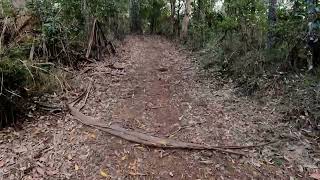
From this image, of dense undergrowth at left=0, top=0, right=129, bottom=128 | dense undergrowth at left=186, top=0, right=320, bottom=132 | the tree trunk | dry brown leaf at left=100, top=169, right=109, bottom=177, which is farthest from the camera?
the tree trunk

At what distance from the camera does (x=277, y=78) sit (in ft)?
21.9

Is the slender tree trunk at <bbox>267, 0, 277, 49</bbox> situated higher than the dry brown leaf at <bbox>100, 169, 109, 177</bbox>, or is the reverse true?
the slender tree trunk at <bbox>267, 0, 277, 49</bbox>

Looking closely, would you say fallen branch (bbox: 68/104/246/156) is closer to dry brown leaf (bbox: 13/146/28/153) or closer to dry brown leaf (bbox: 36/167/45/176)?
dry brown leaf (bbox: 13/146/28/153)

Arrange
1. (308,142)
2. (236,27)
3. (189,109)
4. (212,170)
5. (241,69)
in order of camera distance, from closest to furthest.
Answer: (212,170) < (308,142) < (189,109) < (241,69) < (236,27)

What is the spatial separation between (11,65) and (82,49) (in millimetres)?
4945

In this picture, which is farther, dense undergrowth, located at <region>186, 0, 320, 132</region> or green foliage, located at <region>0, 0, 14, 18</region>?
green foliage, located at <region>0, 0, 14, 18</region>

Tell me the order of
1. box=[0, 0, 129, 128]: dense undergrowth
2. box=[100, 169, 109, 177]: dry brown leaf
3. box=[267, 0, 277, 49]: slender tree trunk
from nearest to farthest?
box=[100, 169, 109, 177]: dry brown leaf
box=[0, 0, 129, 128]: dense undergrowth
box=[267, 0, 277, 49]: slender tree trunk

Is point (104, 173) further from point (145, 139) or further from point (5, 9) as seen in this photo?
point (5, 9)

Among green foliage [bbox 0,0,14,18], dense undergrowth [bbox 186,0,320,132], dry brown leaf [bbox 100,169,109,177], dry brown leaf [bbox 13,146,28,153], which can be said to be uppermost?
green foliage [bbox 0,0,14,18]

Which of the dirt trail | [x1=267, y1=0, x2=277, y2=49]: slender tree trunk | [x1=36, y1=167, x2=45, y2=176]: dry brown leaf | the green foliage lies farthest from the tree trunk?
[x1=36, y1=167, x2=45, y2=176]: dry brown leaf

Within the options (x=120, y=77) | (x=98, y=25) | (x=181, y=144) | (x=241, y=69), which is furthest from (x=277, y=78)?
(x=98, y=25)

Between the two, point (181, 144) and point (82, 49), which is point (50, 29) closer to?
point (82, 49)


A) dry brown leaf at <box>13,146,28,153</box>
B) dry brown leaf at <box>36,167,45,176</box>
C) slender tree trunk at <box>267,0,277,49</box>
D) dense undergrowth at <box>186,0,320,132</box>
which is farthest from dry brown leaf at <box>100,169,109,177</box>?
slender tree trunk at <box>267,0,277,49</box>

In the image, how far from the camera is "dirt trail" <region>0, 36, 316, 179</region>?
4371mm
